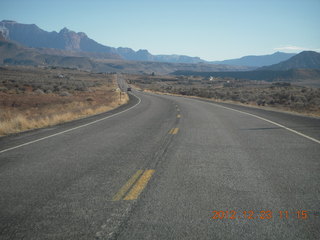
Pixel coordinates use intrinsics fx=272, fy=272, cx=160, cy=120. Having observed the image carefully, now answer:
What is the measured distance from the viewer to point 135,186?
4375 millimetres

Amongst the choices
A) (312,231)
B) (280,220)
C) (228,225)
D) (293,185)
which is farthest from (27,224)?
(293,185)

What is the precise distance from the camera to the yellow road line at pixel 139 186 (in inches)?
157

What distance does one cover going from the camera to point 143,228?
311cm

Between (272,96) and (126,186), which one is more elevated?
(126,186)

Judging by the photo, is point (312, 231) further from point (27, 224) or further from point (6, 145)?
point (6, 145)

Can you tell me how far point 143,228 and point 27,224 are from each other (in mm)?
1398

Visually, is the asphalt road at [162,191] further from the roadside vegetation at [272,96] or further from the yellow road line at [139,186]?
the roadside vegetation at [272,96]
